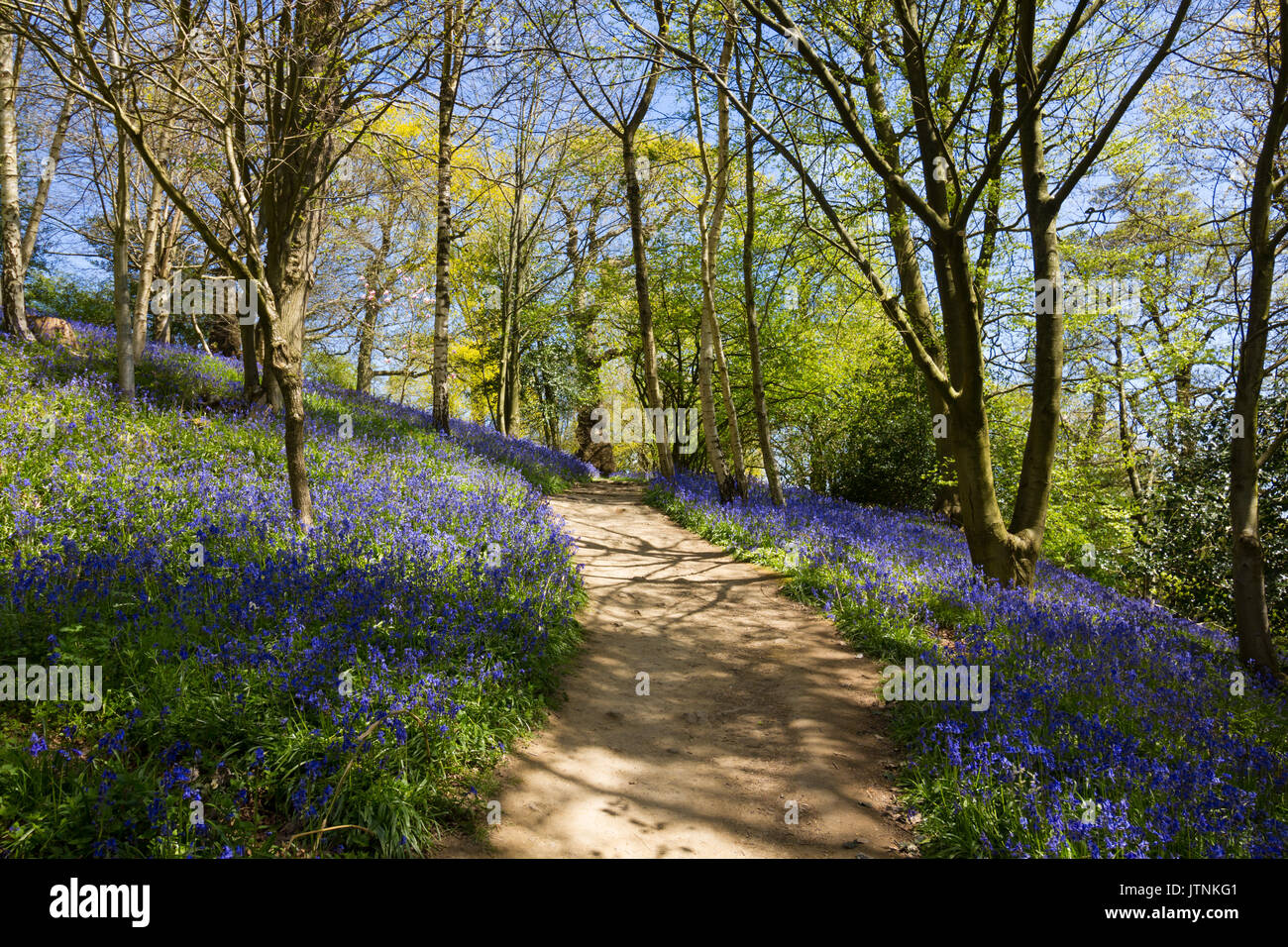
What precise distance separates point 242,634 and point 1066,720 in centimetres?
601

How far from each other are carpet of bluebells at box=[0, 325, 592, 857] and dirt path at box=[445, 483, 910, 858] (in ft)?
1.39

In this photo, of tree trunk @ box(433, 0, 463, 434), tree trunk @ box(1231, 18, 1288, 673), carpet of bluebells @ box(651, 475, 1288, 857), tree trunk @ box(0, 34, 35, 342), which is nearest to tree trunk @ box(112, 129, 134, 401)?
tree trunk @ box(0, 34, 35, 342)

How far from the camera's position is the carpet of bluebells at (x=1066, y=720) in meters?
3.48

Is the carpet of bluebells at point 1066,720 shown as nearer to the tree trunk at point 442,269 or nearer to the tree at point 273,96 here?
the tree at point 273,96

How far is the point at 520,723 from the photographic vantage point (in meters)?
4.78

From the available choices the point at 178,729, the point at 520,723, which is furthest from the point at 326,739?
the point at 520,723

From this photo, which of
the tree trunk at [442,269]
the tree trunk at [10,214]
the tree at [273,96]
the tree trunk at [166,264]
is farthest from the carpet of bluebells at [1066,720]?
the tree trunk at [166,264]

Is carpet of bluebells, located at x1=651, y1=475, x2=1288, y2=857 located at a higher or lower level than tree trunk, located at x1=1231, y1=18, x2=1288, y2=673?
lower

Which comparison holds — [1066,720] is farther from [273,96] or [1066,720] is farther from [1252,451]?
[273,96]

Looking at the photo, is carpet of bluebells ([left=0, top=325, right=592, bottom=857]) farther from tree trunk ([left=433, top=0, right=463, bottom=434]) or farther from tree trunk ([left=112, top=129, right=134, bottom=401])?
tree trunk ([left=433, top=0, right=463, bottom=434])

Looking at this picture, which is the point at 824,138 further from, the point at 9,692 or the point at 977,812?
the point at 9,692

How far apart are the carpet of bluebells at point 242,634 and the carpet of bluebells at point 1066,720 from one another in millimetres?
3180

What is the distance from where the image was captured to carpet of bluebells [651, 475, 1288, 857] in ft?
11.4

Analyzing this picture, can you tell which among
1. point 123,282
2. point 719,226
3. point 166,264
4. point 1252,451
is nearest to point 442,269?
point 719,226
